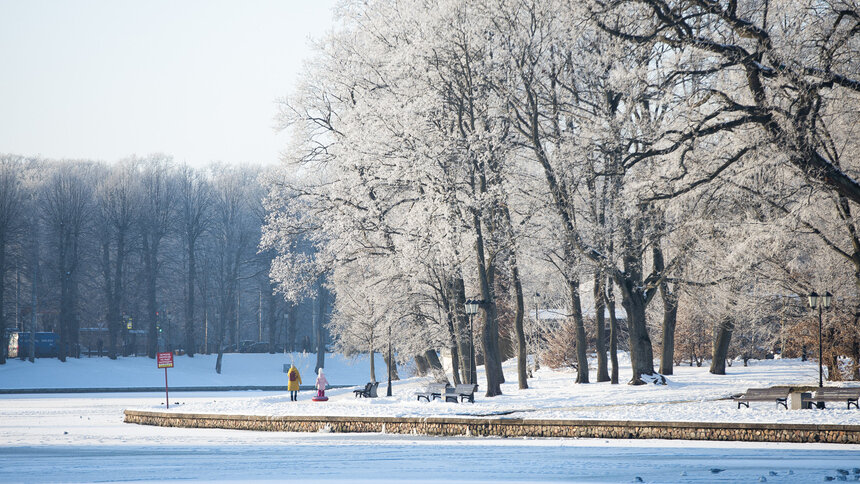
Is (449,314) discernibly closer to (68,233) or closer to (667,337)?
(667,337)

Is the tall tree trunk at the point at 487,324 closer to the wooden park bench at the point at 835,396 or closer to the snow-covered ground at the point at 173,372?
the wooden park bench at the point at 835,396

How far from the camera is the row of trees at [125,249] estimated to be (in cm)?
6362

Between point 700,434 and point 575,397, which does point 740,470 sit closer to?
point 700,434

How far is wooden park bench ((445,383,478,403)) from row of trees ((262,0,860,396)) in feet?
6.38

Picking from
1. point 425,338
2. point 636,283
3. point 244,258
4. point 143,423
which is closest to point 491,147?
point 636,283

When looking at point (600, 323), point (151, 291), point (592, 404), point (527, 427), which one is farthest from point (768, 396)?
point (151, 291)

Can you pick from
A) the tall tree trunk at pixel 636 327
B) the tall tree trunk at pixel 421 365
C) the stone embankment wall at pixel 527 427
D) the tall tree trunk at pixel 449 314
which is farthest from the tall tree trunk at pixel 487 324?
the tall tree trunk at pixel 421 365

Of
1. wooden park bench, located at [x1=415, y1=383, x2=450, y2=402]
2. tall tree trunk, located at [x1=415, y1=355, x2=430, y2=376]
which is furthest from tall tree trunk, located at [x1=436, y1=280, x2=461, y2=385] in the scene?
tall tree trunk, located at [x1=415, y1=355, x2=430, y2=376]

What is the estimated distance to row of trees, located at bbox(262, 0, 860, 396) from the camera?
68.4 ft

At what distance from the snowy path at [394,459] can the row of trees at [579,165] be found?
22.7ft

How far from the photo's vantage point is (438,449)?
1756cm

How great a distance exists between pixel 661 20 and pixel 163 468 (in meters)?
13.8

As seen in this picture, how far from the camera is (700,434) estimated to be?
704 inches

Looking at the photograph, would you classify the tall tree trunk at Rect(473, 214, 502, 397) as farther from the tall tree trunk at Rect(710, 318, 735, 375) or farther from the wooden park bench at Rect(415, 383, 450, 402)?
the tall tree trunk at Rect(710, 318, 735, 375)
